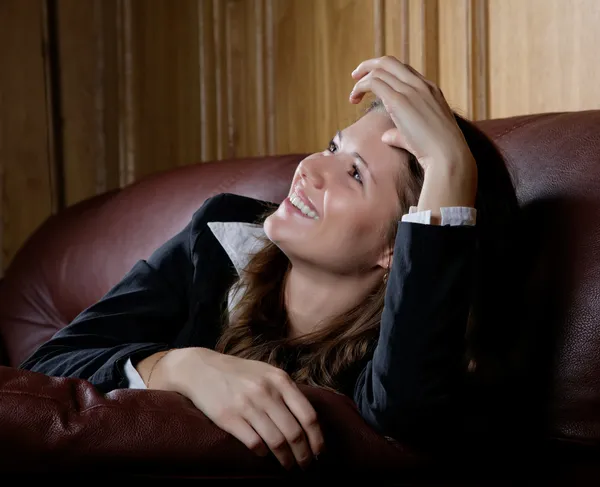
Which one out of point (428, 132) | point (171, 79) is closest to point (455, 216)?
point (428, 132)

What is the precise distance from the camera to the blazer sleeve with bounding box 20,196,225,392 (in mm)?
1335

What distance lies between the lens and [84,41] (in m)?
2.97

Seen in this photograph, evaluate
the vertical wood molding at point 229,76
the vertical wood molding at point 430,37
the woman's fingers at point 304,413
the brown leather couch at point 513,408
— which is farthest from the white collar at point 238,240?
the vertical wood molding at point 229,76

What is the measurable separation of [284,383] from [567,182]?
490mm

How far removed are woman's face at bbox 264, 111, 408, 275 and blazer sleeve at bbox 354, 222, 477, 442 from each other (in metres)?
0.24

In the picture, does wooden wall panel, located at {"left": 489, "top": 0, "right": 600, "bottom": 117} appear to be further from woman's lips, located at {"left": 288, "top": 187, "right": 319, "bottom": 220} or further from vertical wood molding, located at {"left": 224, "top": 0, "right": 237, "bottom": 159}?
vertical wood molding, located at {"left": 224, "top": 0, "right": 237, "bottom": 159}

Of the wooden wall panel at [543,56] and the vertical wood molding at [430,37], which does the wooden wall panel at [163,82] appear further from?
the wooden wall panel at [543,56]

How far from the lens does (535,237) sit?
1.18 meters

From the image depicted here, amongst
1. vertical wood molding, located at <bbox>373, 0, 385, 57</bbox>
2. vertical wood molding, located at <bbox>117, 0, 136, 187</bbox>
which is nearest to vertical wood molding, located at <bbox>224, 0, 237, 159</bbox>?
vertical wood molding, located at <bbox>117, 0, 136, 187</bbox>

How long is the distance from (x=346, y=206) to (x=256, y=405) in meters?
0.40

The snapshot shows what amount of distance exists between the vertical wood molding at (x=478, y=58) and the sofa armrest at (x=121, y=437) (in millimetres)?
1106

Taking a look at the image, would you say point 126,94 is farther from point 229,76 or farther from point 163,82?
point 229,76

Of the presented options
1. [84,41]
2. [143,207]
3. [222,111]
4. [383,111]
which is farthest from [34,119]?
[383,111]

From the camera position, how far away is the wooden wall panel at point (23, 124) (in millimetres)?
2795
